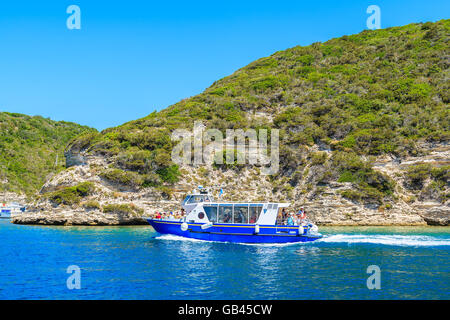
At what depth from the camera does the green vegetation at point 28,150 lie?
96.4 metres

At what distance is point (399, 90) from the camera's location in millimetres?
73250

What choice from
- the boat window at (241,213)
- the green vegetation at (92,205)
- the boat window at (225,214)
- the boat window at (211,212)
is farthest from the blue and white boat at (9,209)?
the boat window at (241,213)

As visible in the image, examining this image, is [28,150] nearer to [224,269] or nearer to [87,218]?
[87,218]

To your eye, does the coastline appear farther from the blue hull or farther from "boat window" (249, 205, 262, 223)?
"boat window" (249, 205, 262, 223)

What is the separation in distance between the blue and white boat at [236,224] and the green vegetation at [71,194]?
21807 millimetres

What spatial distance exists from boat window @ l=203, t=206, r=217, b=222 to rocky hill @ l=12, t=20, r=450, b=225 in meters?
20.7

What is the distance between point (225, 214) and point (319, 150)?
34.3 metres

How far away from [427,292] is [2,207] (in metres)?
91.5

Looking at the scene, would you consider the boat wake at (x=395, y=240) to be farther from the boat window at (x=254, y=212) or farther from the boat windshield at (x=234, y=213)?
the boat windshield at (x=234, y=213)

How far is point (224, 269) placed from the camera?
22906mm

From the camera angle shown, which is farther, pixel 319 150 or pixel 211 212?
pixel 319 150

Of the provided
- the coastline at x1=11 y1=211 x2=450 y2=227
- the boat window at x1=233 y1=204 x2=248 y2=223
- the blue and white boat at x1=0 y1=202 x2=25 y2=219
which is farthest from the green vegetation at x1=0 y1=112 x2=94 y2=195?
the boat window at x1=233 y1=204 x2=248 y2=223

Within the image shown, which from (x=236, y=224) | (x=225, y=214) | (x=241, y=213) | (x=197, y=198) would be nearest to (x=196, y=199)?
(x=197, y=198)
